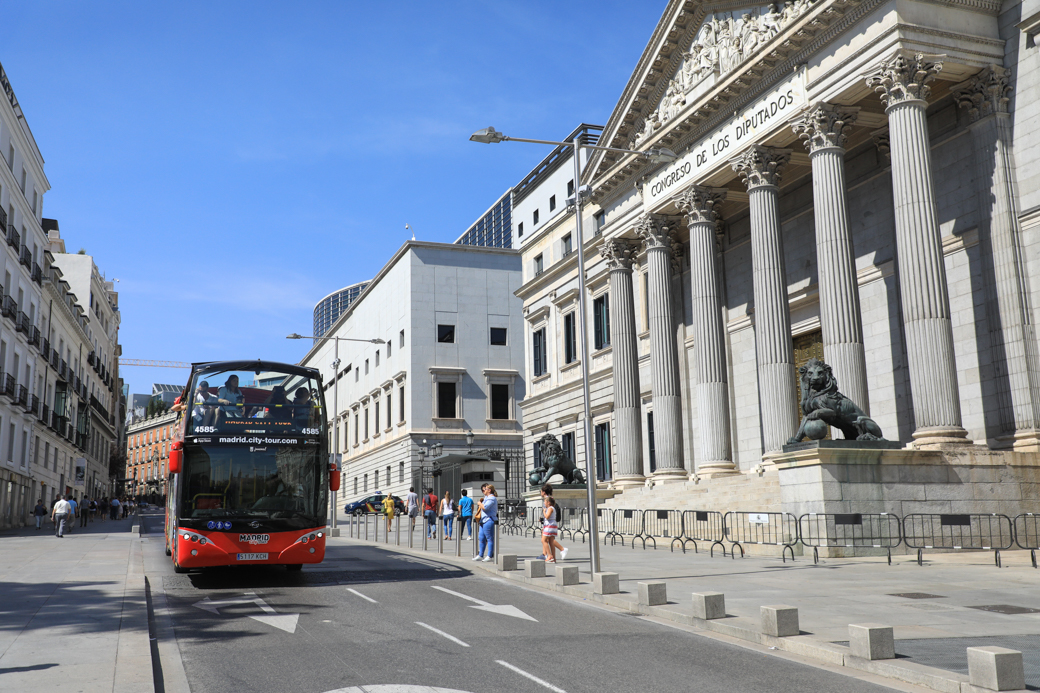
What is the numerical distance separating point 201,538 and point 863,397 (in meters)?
16.4

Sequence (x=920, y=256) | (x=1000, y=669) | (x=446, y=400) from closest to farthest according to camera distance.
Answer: (x=1000, y=669) < (x=920, y=256) < (x=446, y=400)

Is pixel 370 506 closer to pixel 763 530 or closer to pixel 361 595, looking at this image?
pixel 763 530

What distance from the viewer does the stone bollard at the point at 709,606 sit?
470 inches

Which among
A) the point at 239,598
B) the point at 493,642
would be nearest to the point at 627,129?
the point at 239,598

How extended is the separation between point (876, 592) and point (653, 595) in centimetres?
389

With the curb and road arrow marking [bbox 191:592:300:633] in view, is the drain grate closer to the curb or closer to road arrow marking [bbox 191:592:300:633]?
Answer: the curb

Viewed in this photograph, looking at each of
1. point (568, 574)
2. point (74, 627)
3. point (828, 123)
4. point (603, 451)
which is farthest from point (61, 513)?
point (828, 123)

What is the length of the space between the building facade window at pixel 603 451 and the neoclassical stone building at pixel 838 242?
626 centimetres

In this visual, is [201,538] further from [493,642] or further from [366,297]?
[366,297]

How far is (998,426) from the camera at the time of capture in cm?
2308

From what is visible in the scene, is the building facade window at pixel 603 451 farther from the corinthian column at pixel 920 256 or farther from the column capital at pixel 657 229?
the corinthian column at pixel 920 256

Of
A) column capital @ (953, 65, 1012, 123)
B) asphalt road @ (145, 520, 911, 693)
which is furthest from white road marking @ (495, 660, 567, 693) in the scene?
column capital @ (953, 65, 1012, 123)

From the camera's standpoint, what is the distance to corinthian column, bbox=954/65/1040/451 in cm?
2206

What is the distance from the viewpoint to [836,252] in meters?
24.5
